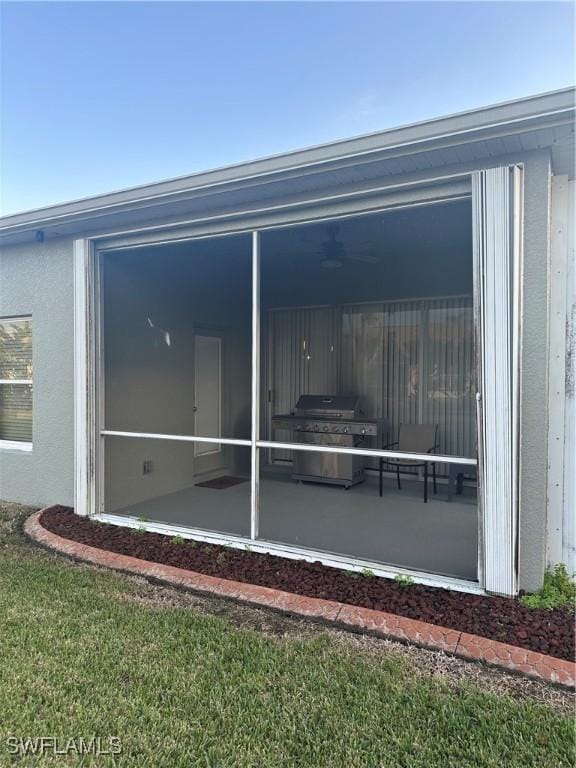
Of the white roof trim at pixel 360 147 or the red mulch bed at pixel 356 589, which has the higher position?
the white roof trim at pixel 360 147

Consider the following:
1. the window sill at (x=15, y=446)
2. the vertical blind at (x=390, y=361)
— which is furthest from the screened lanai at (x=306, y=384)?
the window sill at (x=15, y=446)

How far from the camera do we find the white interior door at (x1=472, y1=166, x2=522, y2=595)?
126 inches

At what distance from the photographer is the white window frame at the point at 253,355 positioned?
3.53m

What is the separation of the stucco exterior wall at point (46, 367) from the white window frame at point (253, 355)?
339 millimetres

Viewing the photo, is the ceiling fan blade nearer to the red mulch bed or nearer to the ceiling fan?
the ceiling fan

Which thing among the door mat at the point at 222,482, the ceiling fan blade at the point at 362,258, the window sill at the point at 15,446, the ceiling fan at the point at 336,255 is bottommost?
the door mat at the point at 222,482

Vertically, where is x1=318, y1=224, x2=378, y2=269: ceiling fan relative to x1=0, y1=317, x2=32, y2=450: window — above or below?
above

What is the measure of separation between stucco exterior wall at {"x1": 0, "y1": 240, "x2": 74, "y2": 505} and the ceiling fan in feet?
A: 8.73

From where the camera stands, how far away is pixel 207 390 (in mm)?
7203

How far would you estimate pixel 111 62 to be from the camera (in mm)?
10547

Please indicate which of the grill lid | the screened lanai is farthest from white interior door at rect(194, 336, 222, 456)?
the grill lid

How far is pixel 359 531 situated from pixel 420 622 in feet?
5.71

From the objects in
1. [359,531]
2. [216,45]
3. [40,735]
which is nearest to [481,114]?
[359,531]

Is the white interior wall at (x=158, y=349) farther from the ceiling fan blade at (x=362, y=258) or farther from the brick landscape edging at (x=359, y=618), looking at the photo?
the brick landscape edging at (x=359, y=618)
